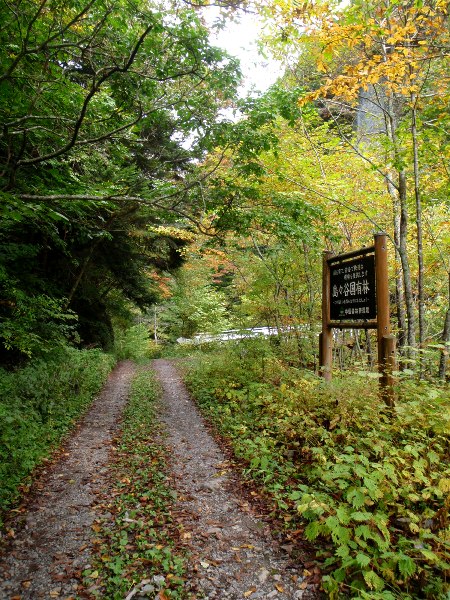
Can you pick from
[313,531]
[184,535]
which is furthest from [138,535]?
[313,531]

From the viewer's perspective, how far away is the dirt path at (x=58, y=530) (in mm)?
2994

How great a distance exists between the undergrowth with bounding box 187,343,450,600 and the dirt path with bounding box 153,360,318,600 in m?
0.32

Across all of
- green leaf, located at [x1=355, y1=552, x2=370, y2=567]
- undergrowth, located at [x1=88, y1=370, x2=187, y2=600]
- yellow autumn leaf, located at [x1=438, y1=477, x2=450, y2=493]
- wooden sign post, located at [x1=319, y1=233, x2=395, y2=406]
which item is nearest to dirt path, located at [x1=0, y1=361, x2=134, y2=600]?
undergrowth, located at [x1=88, y1=370, x2=187, y2=600]

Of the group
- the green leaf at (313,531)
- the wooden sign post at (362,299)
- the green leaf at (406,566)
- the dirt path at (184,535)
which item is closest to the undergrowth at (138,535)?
the dirt path at (184,535)

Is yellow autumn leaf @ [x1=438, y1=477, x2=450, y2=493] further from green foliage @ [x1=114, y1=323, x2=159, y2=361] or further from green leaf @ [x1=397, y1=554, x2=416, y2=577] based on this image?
green foliage @ [x1=114, y1=323, x2=159, y2=361]

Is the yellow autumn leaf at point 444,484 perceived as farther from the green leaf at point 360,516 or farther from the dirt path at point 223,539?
the dirt path at point 223,539

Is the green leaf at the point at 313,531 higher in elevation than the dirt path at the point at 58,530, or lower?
higher

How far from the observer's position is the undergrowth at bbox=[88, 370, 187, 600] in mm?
2910

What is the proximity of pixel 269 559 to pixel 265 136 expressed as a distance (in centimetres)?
643

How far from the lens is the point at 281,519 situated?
3.69 metres

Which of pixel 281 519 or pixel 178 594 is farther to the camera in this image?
pixel 281 519

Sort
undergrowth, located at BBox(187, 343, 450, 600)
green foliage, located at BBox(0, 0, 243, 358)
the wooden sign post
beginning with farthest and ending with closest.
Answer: the wooden sign post
green foliage, located at BBox(0, 0, 243, 358)
undergrowth, located at BBox(187, 343, 450, 600)

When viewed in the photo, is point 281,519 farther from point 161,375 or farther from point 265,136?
point 161,375

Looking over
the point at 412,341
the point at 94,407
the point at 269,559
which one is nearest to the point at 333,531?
the point at 269,559
